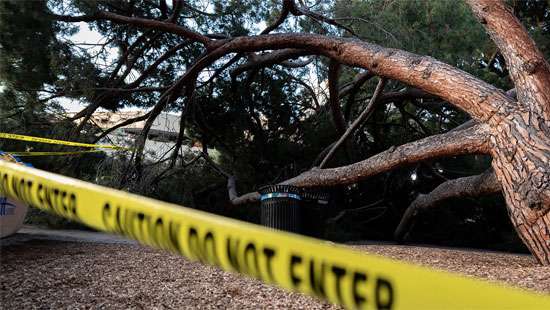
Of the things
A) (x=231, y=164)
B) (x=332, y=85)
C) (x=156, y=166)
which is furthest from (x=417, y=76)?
(x=231, y=164)

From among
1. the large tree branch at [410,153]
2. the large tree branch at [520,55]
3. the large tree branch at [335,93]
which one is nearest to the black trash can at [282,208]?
the large tree branch at [410,153]

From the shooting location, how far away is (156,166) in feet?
30.0

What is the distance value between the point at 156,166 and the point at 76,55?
2.34 m

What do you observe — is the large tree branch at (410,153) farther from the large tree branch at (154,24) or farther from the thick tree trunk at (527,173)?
the large tree branch at (154,24)

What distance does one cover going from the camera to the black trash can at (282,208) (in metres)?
6.46

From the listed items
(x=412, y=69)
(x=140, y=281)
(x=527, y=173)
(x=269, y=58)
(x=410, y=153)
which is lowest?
(x=140, y=281)

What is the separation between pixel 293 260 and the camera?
91 centimetres

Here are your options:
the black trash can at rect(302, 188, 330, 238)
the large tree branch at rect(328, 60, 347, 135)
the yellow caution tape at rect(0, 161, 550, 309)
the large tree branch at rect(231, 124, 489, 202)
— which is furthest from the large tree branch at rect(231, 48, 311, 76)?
the yellow caution tape at rect(0, 161, 550, 309)

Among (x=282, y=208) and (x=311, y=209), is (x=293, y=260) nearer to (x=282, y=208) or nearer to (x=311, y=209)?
(x=282, y=208)

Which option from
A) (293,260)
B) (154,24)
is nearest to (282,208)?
(154,24)

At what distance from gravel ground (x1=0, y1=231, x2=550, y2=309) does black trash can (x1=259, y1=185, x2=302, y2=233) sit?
168 cm

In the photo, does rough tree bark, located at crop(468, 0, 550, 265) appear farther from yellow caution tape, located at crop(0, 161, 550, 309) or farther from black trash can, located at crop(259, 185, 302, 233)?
yellow caution tape, located at crop(0, 161, 550, 309)

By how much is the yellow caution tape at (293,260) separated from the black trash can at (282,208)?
204 inches

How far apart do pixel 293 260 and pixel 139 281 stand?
11.1 feet
